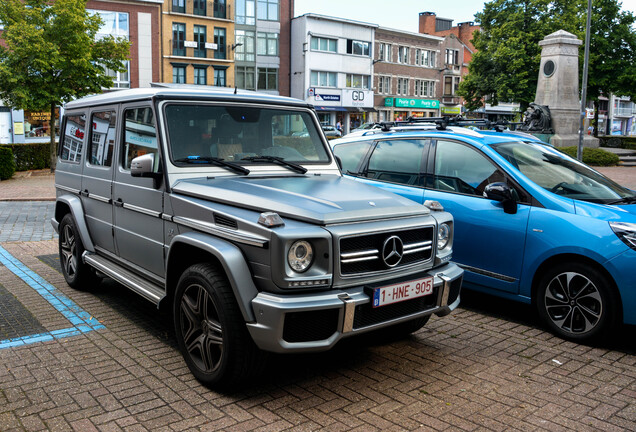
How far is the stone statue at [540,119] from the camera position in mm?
26375

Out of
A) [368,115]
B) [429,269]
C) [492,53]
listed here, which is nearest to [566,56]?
[492,53]

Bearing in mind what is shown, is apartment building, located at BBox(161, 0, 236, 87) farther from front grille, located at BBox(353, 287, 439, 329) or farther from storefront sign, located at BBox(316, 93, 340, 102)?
front grille, located at BBox(353, 287, 439, 329)

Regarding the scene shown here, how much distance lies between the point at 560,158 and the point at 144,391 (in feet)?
15.9

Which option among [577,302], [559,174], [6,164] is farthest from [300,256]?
[6,164]

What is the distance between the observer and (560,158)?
6.44 m

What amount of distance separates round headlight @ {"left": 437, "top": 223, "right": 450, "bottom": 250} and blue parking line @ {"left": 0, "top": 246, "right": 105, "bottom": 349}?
127 inches

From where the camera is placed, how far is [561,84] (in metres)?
25.9

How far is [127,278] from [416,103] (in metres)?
64.8

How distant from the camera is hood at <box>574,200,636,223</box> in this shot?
5141 millimetres

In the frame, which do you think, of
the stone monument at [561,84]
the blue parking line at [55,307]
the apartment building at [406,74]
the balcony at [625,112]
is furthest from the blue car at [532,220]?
the balcony at [625,112]

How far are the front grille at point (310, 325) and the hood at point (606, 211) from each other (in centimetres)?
284

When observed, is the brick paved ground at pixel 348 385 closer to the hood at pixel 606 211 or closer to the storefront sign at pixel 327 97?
the hood at pixel 606 211

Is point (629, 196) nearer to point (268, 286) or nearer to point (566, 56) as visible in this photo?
point (268, 286)

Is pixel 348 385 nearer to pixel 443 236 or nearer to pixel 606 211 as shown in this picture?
pixel 443 236
